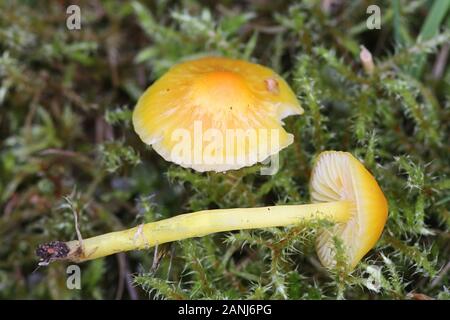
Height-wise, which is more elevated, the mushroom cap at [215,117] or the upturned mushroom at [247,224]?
the mushroom cap at [215,117]

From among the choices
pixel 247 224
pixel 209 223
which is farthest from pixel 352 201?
pixel 209 223

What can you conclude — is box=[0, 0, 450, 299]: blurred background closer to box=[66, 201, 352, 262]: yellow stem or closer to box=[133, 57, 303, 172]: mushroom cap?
box=[66, 201, 352, 262]: yellow stem

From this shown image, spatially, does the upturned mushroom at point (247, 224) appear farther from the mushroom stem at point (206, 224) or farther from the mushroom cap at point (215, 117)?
the mushroom cap at point (215, 117)

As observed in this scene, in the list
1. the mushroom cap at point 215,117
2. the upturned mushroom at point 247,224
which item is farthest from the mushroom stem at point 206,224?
the mushroom cap at point 215,117
